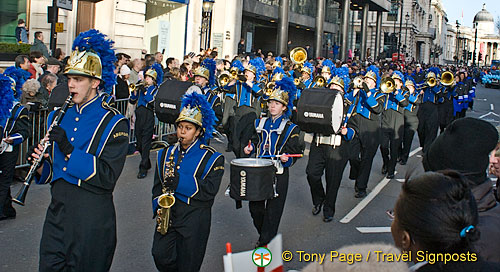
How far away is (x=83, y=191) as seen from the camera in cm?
454

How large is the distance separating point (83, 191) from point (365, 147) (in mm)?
7144

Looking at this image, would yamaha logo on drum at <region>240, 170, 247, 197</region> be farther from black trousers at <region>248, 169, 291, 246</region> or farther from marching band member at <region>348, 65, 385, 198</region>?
marching band member at <region>348, 65, 385, 198</region>

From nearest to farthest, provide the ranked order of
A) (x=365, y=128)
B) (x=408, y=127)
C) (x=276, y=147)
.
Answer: (x=276, y=147) < (x=365, y=128) < (x=408, y=127)

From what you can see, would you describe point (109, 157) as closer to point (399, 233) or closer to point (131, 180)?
point (399, 233)

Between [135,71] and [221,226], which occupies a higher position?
[135,71]

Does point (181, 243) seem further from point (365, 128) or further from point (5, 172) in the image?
point (365, 128)

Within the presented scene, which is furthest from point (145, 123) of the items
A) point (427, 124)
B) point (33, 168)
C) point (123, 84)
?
point (33, 168)

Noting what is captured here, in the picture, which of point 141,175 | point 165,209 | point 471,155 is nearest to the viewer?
point 471,155

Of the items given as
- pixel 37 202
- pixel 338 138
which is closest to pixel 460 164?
Result: pixel 338 138

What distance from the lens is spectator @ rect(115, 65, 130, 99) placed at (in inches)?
533

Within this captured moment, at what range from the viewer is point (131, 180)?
11.2 m

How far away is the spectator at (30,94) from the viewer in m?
10.2

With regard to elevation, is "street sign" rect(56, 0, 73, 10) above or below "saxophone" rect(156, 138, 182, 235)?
above

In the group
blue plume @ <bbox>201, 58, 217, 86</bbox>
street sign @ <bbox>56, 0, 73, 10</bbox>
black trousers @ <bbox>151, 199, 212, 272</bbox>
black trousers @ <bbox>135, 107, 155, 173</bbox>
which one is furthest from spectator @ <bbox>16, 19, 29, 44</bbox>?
black trousers @ <bbox>151, 199, 212, 272</bbox>
